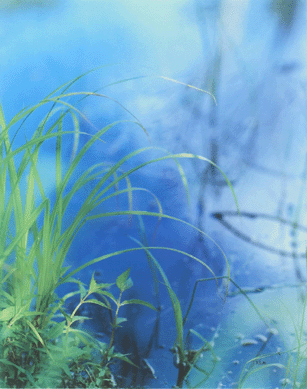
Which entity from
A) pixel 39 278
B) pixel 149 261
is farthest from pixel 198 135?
pixel 39 278

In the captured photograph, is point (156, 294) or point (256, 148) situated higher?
point (256, 148)

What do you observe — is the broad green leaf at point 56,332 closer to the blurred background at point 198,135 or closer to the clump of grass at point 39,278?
the clump of grass at point 39,278

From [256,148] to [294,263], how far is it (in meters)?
0.34

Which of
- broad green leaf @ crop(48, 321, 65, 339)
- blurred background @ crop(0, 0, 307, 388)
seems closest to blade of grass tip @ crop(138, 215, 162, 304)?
blurred background @ crop(0, 0, 307, 388)

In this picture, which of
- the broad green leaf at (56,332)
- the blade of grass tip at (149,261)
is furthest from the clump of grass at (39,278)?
Result: the blade of grass tip at (149,261)

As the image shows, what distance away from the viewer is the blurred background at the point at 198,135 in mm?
897

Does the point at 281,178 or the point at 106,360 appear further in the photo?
the point at 281,178

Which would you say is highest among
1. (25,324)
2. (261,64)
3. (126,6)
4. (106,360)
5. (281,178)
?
(126,6)

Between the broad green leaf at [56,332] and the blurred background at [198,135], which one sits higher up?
the blurred background at [198,135]

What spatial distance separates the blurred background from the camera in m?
0.90

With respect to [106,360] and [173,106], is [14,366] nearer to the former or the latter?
[106,360]

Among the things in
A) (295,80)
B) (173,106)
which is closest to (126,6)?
(173,106)

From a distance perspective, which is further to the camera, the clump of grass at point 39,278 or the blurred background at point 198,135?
the blurred background at point 198,135

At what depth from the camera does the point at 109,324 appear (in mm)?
915
